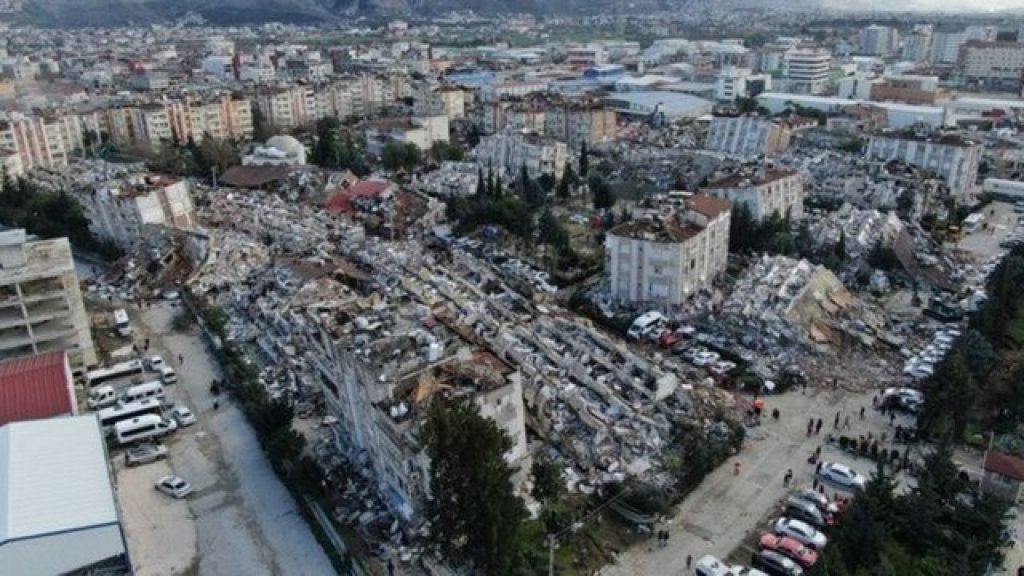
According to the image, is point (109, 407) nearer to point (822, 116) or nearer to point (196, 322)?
point (196, 322)

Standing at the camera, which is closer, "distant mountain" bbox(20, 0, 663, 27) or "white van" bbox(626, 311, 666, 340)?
"white van" bbox(626, 311, 666, 340)

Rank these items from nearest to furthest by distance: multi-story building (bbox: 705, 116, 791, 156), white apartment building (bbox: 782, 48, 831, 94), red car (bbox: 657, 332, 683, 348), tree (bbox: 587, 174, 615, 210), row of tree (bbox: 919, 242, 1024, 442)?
row of tree (bbox: 919, 242, 1024, 442) < red car (bbox: 657, 332, 683, 348) < tree (bbox: 587, 174, 615, 210) < multi-story building (bbox: 705, 116, 791, 156) < white apartment building (bbox: 782, 48, 831, 94)

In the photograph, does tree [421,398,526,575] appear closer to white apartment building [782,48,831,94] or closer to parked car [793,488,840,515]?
parked car [793,488,840,515]

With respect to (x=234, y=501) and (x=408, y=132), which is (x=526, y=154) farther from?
(x=234, y=501)

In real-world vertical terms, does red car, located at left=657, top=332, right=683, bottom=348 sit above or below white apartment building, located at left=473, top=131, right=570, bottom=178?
below

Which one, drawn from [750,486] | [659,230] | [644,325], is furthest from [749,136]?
[750,486]

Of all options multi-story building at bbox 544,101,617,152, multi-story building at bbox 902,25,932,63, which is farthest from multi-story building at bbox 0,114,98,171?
multi-story building at bbox 902,25,932,63
